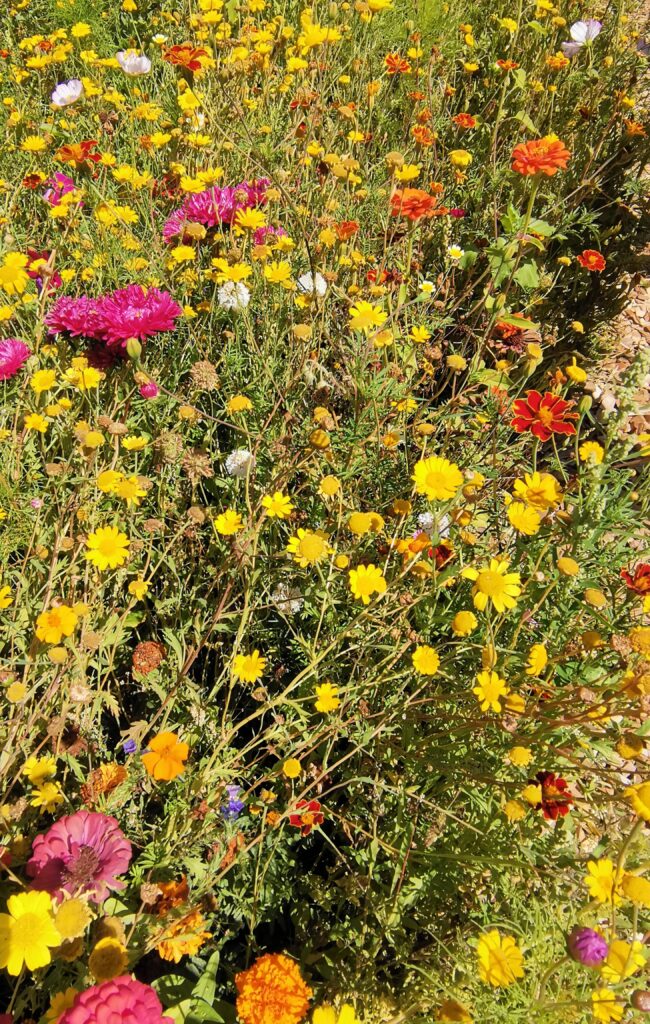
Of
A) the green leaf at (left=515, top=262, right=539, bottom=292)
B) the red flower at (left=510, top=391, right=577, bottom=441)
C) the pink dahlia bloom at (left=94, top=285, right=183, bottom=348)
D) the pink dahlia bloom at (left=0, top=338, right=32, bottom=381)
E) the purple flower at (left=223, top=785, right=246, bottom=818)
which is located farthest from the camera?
the green leaf at (left=515, top=262, right=539, bottom=292)

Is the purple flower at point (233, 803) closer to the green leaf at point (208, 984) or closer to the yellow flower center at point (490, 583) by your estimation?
the green leaf at point (208, 984)

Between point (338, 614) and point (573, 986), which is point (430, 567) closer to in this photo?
point (338, 614)

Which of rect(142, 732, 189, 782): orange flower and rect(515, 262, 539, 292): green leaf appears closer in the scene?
rect(142, 732, 189, 782): orange flower

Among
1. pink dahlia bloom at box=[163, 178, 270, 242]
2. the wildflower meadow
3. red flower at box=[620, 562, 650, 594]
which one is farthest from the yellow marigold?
pink dahlia bloom at box=[163, 178, 270, 242]

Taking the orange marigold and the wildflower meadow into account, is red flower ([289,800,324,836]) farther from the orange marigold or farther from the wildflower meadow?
the orange marigold

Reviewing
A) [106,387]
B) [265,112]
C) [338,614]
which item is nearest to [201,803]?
[338,614]

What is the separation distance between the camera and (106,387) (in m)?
1.97

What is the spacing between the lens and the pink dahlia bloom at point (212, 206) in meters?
1.98

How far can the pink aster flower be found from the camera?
63.4 inches

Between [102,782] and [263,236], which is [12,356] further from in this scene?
[102,782]

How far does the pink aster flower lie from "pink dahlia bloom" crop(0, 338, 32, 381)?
0.33 feet

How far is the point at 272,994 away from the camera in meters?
0.97

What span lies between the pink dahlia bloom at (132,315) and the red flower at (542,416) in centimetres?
91

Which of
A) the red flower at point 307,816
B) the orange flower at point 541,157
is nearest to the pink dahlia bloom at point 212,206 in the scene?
the orange flower at point 541,157
